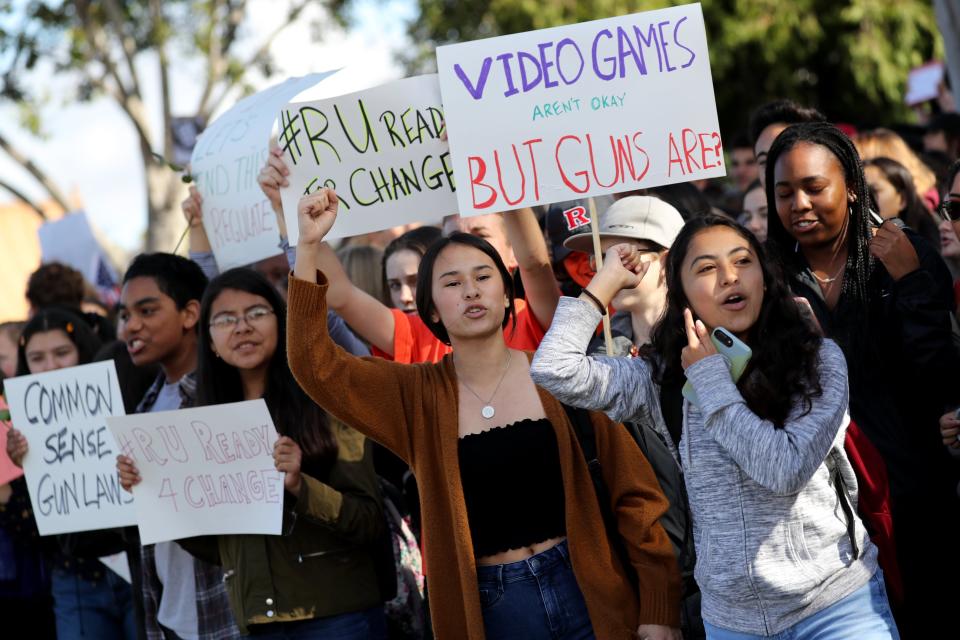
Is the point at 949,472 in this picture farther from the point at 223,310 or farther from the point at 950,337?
the point at 223,310

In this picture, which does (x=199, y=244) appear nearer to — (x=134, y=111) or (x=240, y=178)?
(x=240, y=178)

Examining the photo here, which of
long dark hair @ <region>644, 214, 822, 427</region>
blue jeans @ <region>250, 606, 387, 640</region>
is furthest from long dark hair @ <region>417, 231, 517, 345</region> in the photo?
blue jeans @ <region>250, 606, 387, 640</region>

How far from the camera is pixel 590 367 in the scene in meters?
3.36

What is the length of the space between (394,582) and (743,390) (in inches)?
68.2

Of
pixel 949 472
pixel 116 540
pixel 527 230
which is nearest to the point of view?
pixel 949 472

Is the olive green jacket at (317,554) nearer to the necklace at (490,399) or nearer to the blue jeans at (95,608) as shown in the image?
the necklace at (490,399)

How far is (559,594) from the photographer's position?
11.7 ft

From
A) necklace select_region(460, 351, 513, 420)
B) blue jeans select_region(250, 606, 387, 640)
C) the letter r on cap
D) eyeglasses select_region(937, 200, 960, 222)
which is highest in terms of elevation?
the letter r on cap

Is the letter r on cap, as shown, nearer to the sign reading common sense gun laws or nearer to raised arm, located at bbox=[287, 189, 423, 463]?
the sign reading common sense gun laws

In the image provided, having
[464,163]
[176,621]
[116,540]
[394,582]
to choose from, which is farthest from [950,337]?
[116,540]

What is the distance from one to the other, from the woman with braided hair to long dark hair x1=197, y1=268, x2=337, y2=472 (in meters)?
1.67

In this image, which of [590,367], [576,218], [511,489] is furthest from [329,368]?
[576,218]

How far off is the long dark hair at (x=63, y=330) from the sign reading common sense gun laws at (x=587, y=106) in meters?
2.61

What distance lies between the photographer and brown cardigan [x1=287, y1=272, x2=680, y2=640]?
11.6 feet
